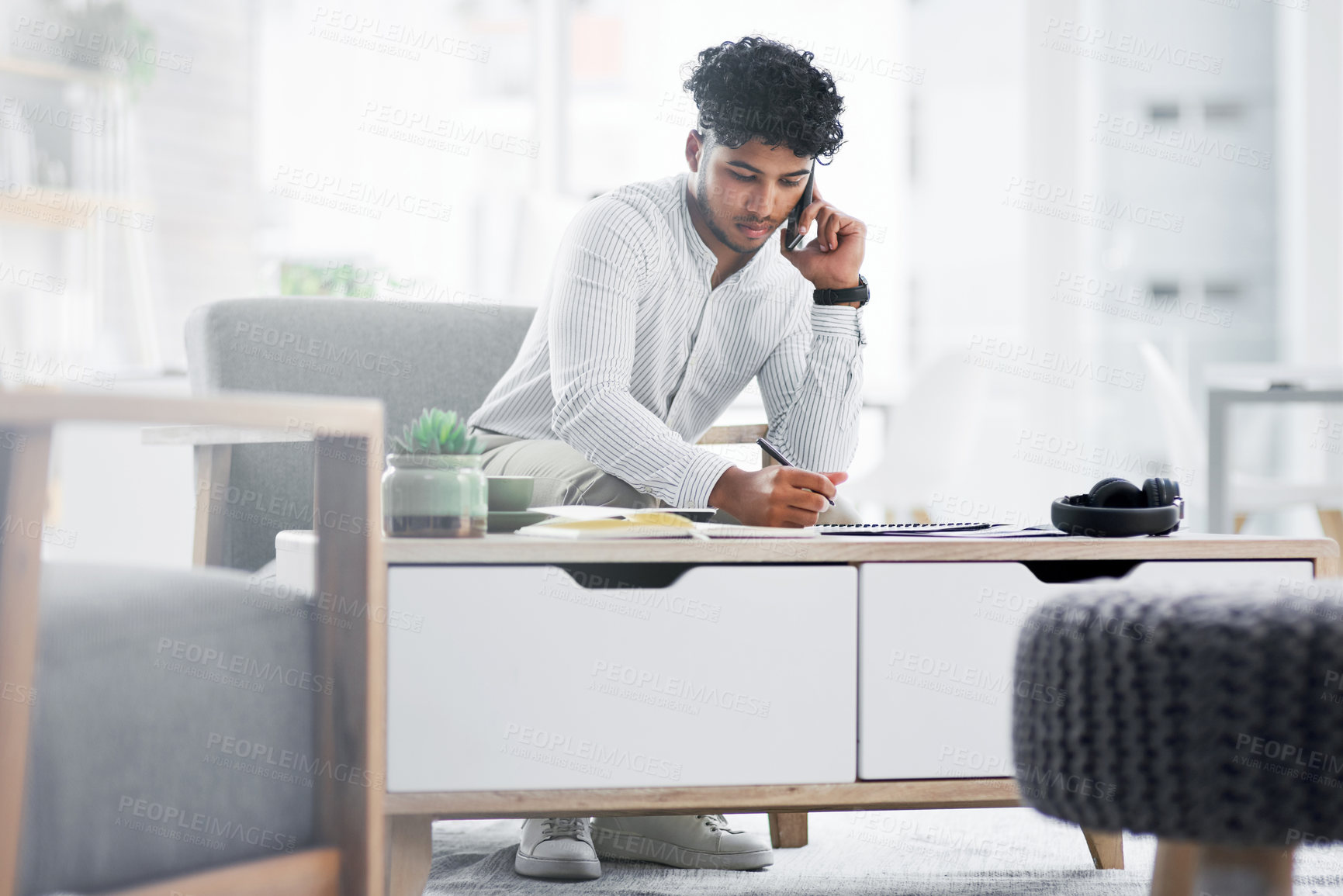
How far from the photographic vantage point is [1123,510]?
1297mm

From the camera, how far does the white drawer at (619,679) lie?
1172mm

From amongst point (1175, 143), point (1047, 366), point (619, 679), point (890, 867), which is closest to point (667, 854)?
point (890, 867)

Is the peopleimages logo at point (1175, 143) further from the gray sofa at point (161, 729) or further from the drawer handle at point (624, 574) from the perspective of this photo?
the gray sofa at point (161, 729)

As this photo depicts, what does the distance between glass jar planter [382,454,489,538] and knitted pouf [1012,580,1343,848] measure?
2.11 feet

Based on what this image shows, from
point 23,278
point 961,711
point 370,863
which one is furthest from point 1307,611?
point 23,278

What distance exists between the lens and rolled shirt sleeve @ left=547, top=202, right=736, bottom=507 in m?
1.62

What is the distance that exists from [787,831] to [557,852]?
0.38 metres

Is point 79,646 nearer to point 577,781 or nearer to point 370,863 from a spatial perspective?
point 370,863

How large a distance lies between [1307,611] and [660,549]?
0.60m

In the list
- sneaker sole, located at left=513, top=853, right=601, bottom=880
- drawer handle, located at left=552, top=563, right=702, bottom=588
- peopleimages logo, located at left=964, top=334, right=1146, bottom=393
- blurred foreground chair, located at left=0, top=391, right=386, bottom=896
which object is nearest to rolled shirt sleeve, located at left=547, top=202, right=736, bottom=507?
drawer handle, located at left=552, top=563, right=702, bottom=588

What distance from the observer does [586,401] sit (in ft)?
5.48

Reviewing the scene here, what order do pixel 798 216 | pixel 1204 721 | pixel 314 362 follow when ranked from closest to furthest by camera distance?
pixel 1204 721 → pixel 798 216 → pixel 314 362

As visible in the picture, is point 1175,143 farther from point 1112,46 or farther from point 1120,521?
point 1120,521

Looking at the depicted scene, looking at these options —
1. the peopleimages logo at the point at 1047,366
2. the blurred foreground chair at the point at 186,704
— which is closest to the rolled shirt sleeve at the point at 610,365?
the blurred foreground chair at the point at 186,704
